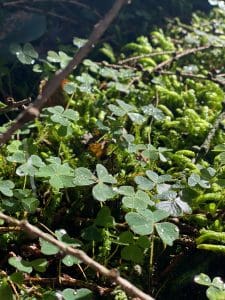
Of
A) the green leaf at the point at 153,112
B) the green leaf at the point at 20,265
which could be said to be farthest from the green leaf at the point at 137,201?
the green leaf at the point at 153,112

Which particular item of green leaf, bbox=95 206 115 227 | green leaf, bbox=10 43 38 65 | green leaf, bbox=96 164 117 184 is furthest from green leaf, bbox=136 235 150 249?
green leaf, bbox=10 43 38 65

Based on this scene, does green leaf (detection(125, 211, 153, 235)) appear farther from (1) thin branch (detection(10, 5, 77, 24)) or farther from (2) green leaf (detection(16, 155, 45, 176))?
(1) thin branch (detection(10, 5, 77, 24))

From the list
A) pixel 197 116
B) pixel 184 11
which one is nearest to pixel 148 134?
pixel 197 116

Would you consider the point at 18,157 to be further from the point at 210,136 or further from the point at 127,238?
the point at 210,136

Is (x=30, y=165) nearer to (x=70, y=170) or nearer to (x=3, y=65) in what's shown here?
(x=70, y=170)

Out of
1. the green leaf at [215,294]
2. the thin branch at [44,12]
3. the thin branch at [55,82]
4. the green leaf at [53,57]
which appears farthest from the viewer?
the thin branch at [44,12]

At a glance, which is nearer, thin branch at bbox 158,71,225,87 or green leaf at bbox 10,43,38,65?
green leaf at bbox 10,43,38,65

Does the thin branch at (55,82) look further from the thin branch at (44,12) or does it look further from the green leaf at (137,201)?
the thin branch at (44,12)
